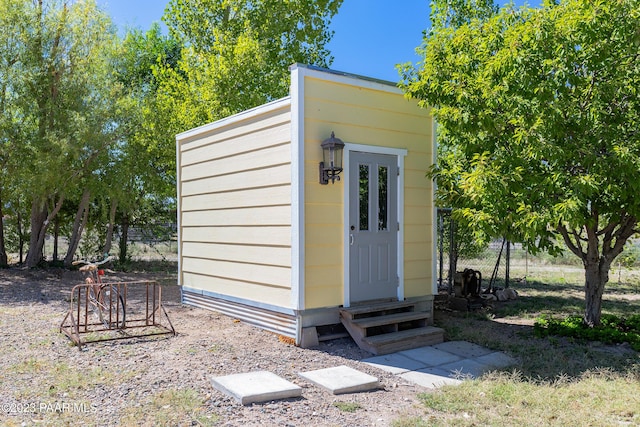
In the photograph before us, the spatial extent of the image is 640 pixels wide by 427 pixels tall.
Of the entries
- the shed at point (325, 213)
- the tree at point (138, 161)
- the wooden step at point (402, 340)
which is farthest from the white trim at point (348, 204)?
the tree at point (138, 161)

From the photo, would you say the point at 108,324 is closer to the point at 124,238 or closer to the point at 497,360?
the point at 497,360

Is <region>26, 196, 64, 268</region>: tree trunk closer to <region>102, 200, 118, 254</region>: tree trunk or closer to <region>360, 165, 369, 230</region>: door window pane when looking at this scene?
<region>102, 200, 118, 254</region>: tree trunk

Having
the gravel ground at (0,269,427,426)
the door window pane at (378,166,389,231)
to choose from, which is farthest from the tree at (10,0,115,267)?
the door window pane at (378,166,389,231)

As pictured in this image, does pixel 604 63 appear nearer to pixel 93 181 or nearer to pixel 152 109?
pixel 152 109

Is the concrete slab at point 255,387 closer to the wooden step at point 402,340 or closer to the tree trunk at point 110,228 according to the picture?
the wooden step at point 402,340

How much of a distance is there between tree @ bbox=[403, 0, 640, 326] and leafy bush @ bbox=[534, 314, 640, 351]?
1.19 m

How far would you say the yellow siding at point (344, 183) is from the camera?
555cm

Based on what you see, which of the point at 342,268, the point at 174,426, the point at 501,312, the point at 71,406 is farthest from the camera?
the point at 501,312

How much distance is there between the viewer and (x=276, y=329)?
5898mm

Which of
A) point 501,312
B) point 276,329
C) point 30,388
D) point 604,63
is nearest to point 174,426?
point 30,388

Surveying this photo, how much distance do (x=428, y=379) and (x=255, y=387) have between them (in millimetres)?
1603

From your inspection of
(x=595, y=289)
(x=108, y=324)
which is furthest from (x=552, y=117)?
(x=108, y=324)

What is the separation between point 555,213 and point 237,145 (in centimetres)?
383

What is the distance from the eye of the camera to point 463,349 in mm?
5570
